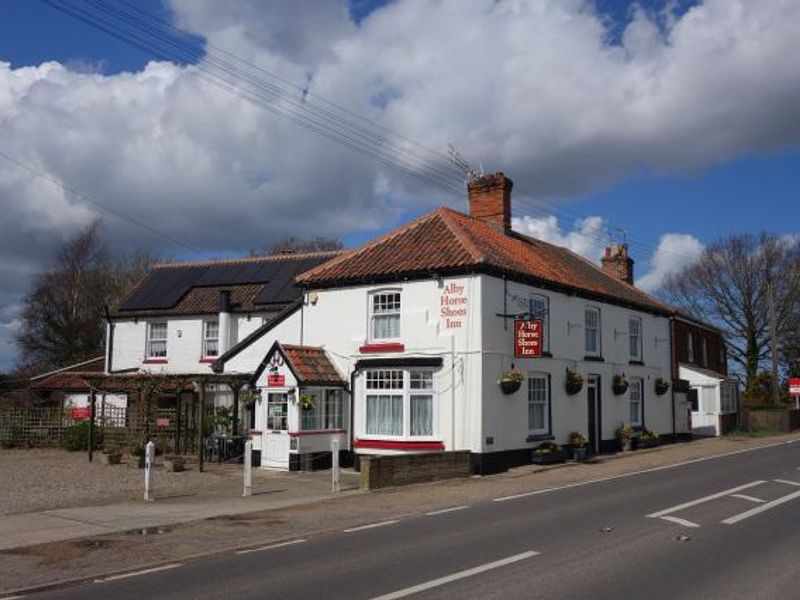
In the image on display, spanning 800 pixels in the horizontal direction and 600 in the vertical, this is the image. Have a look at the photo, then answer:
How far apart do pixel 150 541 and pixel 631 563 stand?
6.60 meters

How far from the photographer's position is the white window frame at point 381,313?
75.4ft

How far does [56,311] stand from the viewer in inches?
2051

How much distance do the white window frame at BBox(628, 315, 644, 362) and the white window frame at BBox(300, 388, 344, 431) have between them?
482 inches

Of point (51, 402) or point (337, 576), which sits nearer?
point (337, 576)

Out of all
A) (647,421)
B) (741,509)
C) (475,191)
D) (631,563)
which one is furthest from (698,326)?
(631,563)

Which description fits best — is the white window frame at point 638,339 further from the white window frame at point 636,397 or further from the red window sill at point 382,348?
the red window sill at point 382,348

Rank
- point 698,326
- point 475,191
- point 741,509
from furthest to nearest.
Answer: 1. point 698,326
2. point 475,191
3. point 741,509

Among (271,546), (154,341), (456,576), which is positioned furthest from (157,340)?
(456,576)

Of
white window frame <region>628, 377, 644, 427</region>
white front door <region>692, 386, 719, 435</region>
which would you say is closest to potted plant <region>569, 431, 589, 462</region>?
white window frame <region>628, 377, 644, 427</region>

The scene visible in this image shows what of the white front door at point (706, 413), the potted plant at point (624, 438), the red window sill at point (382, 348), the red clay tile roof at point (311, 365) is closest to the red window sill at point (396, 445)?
the red clay tile roof at point (311, 365)

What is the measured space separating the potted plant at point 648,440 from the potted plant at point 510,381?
31.1 feet

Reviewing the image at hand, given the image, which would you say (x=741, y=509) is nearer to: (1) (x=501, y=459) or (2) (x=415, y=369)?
(1) (x=501, y=459)

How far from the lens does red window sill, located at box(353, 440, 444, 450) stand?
21.7m

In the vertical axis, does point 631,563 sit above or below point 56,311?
below
